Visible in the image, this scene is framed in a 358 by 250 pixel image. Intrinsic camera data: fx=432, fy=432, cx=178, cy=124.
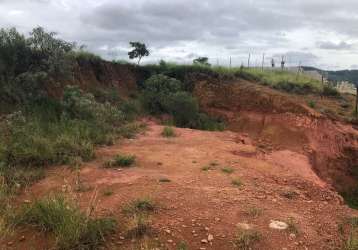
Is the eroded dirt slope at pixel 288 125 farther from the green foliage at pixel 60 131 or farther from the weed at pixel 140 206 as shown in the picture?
the weed at pixel 140 206

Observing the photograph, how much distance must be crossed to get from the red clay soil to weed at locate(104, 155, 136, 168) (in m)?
0.13

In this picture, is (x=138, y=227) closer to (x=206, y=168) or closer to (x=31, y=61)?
(x=206, y=168)

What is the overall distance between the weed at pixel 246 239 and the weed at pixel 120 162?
3.12 metres

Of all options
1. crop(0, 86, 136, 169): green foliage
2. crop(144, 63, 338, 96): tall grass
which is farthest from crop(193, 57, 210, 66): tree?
crop(0, 86, 136, 169): green foliage

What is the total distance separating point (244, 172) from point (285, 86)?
9.43 m

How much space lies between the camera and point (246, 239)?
181 inches

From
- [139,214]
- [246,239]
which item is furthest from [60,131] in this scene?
[246,239]

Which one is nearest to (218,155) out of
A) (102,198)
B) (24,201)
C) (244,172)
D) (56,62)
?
(244,172)

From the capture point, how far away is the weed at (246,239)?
4540mm

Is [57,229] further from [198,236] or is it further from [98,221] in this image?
[198,236]

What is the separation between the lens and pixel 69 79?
1262cm

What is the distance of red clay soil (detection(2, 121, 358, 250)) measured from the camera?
4754 millimetres

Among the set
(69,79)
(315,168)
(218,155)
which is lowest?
(315,168)

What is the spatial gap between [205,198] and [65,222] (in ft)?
6.64
